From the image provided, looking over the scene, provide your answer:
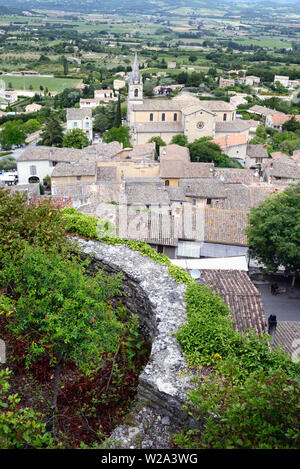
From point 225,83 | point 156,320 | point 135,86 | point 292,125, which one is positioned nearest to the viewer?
point 156,320

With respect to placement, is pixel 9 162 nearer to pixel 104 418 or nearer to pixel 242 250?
pixel 242 250

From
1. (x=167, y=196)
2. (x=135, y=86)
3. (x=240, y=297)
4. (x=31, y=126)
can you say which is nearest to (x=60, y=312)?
(x=240, y=297)

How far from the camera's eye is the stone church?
4941 centimetres

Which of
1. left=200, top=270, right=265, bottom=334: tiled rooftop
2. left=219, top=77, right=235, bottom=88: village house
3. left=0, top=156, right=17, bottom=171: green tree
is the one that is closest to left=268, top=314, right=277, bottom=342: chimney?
left=200, top=270, right=265, bottom=334: tiled rooftop

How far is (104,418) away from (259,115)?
72.0 meters

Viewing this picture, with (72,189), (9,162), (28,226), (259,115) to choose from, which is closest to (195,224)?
(72,189)

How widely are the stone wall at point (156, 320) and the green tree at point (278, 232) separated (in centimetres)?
850

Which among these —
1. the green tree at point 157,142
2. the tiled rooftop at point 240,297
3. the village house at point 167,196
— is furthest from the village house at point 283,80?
the tiled rooftop at point 240,297

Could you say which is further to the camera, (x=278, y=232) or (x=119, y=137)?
(x=119, y=137)

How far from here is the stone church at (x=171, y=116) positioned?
4941 cm

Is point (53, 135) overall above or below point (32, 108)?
below

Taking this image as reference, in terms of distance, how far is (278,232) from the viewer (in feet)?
52.9

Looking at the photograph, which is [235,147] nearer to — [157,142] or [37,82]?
[157,142]

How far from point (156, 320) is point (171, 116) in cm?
5026
